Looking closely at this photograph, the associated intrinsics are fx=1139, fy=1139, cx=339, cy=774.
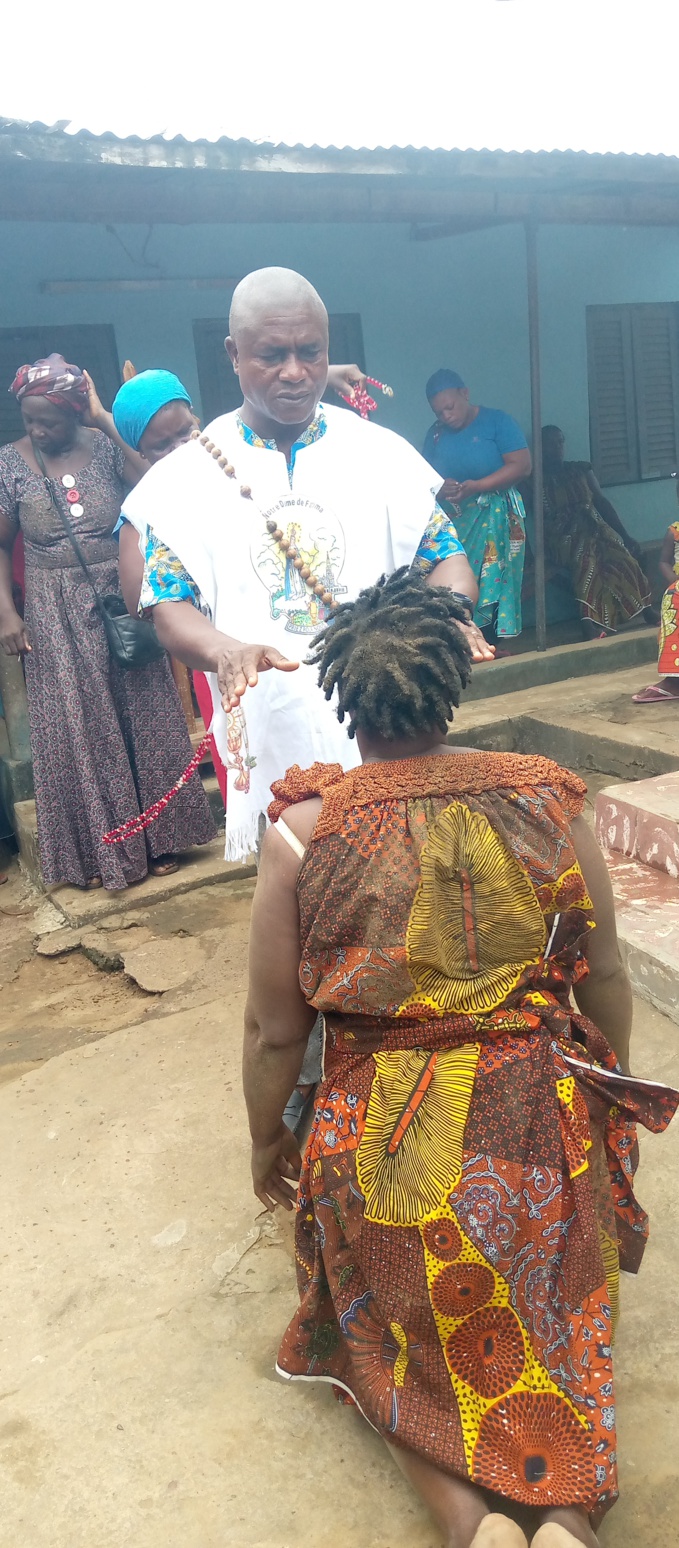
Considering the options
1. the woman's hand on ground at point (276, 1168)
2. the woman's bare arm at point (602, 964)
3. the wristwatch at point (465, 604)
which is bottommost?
the woman's hand on ground at point (276, 1168)

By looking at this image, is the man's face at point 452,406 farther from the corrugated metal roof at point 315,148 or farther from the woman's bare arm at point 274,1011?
the woman's bare arm at point 274,1011

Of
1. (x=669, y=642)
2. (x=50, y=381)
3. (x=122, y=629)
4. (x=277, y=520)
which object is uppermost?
(x=50, y=381)

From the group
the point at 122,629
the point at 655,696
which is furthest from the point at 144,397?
the point at 655,696

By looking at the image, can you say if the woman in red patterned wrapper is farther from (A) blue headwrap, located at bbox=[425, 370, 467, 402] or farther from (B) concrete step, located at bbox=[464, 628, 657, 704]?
(A) blue headwrap, located at bbox=[425, 370, 467, 402]

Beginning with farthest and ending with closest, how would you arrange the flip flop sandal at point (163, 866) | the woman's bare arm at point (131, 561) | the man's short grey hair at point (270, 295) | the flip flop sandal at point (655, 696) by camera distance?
the flip flop sandal at point (655, 696)
the flip flop sandal at point (163, 866)
the woman's bare arm at point (131, 561)
the man's short grey hair at point (270, 295)

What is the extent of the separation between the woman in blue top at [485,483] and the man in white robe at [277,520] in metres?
4.46

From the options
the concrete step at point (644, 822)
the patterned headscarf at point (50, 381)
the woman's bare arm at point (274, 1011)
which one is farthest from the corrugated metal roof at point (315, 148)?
the woman's bare arm at point (274, 1011)

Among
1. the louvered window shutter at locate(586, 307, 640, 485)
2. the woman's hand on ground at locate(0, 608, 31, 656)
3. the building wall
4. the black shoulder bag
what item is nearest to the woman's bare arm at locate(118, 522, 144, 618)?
the black shoulder bag

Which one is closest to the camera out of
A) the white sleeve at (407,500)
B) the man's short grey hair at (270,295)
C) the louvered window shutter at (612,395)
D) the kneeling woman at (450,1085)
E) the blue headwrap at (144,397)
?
the kneeling woman at (450,1085)

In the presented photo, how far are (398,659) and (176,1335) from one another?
54.6 inches

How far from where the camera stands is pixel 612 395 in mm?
8328

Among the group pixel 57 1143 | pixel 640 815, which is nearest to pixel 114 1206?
pixel 57 1143

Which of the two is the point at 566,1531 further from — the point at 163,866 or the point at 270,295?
the point at 163,866

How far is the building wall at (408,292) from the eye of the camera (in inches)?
224
